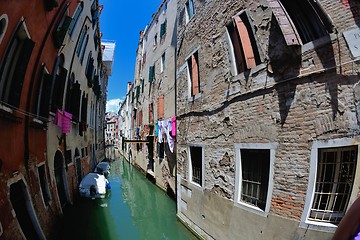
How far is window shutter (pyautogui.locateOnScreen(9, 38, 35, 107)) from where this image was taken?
4.90 metres

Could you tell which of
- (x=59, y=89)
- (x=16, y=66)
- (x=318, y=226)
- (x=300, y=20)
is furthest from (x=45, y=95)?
(x=318, y=226)

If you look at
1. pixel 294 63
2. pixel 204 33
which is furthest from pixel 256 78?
pixel 204 33

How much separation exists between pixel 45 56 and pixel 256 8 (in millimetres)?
5242

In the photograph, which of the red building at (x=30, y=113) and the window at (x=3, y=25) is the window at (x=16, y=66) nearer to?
the red building at (x=30, y=113)

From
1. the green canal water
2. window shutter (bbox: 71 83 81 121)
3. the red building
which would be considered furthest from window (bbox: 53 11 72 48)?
the green canal water

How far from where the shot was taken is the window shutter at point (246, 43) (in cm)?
515

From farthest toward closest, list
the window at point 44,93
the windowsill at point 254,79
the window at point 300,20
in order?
the window at point 44,93
the windowsill at point 254,79
the window at point 300,20

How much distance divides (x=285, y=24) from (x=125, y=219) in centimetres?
834

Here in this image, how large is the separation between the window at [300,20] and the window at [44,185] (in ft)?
21.7

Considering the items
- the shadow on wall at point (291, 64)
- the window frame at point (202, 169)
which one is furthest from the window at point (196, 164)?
the shadow on wall at point (291, 64)

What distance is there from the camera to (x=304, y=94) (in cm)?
393

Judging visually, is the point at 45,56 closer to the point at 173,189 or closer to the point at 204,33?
the point at 204,33

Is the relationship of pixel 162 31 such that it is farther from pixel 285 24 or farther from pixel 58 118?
pixel 285 24

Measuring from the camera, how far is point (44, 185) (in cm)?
677
